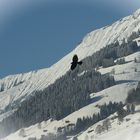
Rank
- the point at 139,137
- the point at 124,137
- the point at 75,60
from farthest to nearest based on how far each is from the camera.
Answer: the point at 124,137 < the point at 139,137 < the point at 75,60

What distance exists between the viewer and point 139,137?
530ft

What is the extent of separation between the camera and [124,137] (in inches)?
7500

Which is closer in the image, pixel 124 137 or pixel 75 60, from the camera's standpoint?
pixel 75 60

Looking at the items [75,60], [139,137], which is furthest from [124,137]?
[75,60]

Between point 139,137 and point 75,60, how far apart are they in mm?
50615

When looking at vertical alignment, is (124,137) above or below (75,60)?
below

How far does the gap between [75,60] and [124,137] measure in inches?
3063

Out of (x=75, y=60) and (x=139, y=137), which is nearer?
(x=75, y=60)

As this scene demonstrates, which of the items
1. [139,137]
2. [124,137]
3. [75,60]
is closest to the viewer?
[75,60]

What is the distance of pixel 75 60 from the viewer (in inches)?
4601

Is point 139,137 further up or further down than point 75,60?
further down

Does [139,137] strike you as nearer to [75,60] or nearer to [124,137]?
[124,137]
